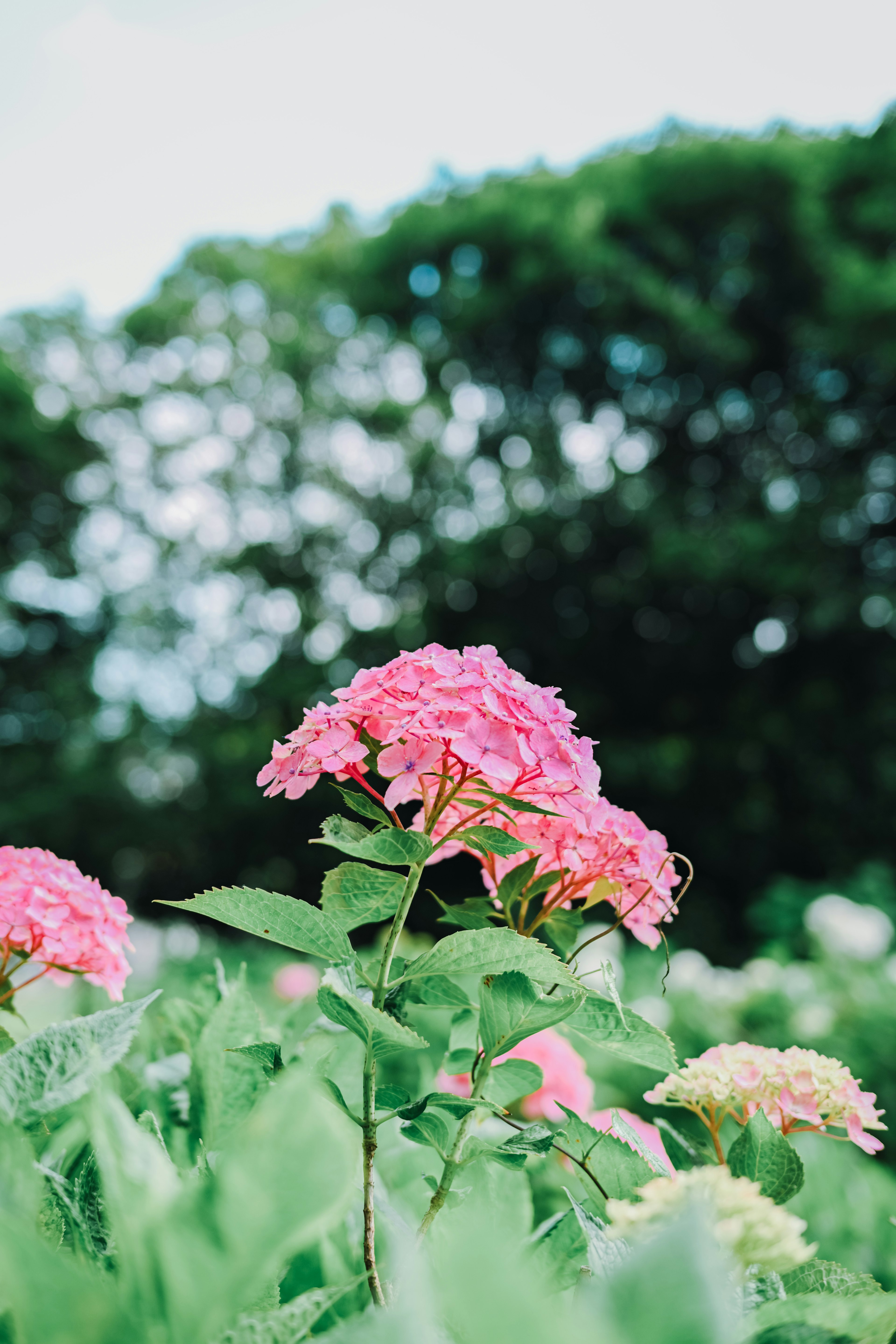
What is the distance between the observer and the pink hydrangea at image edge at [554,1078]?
130 cm

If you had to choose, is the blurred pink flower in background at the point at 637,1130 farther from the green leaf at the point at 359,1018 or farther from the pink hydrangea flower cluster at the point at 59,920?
the pink hydrangea flower cluster at the point at 59,920

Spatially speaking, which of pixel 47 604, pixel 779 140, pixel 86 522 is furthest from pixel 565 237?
pixel 47 604

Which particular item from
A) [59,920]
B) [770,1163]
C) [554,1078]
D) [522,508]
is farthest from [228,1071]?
[522,508]

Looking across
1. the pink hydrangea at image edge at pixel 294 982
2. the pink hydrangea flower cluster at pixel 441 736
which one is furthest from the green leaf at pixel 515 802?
the pink hydrangea at image edge at pixel 294 982

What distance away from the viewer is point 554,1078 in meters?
1.32

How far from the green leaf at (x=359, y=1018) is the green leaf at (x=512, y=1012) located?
0.06 metres

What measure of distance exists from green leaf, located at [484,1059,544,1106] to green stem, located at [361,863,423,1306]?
0.11m

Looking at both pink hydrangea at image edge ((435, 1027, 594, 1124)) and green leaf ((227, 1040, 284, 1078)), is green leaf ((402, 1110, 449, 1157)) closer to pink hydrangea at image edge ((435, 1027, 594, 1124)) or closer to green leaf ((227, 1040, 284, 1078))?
green leaf ((227, 1040, 284, 1078))

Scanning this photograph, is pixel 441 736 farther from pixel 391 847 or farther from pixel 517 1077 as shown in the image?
pixel 517 1077

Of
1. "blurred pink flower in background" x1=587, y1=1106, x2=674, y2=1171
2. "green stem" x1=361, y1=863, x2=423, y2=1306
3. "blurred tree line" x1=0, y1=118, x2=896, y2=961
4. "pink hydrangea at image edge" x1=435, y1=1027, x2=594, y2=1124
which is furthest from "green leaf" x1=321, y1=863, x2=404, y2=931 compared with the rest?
"blurred tree line" x1=0, y1=118, x2=896, y2=961

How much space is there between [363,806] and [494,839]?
9 centimetres

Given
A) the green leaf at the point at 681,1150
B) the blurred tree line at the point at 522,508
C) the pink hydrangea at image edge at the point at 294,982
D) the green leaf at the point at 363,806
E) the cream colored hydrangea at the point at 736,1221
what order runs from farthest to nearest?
the blurred tree line at the point at 522,508, the pink hydrangea at image edge at the point at 294,982, the green leaf at the point at 681,1150, the green leaf at the point at 363,806, the cream colored hydrangea at the point at 736,1221

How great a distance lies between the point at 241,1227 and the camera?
1.02 feet

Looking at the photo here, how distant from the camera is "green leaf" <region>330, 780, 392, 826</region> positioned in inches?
22.0
